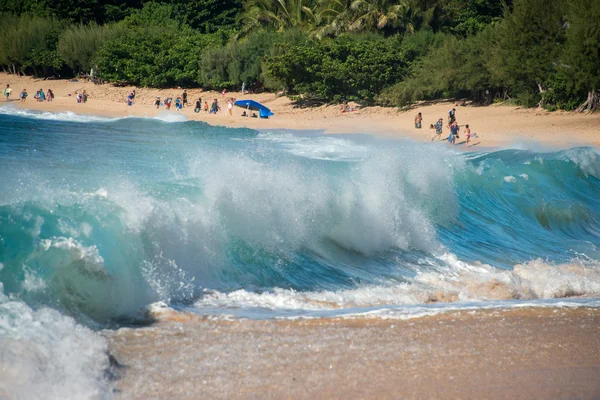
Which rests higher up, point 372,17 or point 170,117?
point 372,17

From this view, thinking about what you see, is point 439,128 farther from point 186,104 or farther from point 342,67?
point 186,104

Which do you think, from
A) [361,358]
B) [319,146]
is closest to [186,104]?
[319,146]

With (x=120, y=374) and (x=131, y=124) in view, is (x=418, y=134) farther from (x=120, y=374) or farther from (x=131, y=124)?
(x=120, y=374)

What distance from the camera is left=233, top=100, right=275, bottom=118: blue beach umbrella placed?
43.2 metres

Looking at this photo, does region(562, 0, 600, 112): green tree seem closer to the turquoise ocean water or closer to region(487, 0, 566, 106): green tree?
region(487, 0, 566, 106): green tree

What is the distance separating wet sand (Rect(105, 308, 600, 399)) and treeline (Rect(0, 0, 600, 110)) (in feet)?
101

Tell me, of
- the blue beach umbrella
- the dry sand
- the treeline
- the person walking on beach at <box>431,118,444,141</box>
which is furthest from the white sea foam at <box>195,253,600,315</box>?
the blue beach umbrella

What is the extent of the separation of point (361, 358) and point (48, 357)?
277 cm

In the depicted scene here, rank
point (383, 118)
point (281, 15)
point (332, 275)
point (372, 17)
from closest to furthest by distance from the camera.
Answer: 1. point (332, 275)
2. point (383, 118)
3. point (372, 17)
4. point (281, 15)

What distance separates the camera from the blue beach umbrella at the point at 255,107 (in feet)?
142

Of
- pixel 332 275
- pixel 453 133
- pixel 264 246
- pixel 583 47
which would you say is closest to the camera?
pixel 332 275

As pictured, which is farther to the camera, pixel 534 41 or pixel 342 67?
pixel 342 67

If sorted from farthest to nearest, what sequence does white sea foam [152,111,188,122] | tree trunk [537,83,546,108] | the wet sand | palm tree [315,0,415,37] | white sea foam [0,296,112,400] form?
palm tree [315,0,415,37], white sea foam [152,111,188,122], tree trunk [537,83,546,108], the wet sand, white sea foam [0,296,112,400]

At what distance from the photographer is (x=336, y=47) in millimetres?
46281
